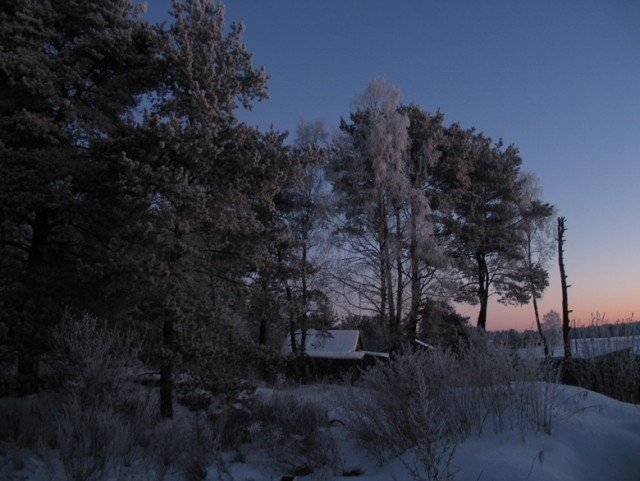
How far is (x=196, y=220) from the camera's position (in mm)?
10984

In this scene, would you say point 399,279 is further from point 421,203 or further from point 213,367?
point 213,367

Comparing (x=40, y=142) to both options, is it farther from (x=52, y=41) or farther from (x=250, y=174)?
(x=250, y=174)

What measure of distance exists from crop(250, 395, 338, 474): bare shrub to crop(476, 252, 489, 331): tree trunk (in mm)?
17539

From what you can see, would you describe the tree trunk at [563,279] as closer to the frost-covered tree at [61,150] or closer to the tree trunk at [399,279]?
the tree trunk at [399,279]

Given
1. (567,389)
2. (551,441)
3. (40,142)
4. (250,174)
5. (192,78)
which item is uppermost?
(192,78)

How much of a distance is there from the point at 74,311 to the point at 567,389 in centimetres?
963

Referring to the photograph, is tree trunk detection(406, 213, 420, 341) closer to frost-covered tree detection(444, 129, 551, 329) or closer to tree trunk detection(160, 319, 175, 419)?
frost-covered tree detection(444, 129, 551, 329)

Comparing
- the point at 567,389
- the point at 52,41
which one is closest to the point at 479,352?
the point at 567,389

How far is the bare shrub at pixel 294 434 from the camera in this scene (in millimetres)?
7867

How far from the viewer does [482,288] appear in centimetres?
2705

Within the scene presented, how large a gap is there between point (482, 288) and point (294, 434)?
792 inches

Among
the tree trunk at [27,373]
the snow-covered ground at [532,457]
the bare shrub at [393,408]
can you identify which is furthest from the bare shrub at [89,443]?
the bare shrub at [393,408]

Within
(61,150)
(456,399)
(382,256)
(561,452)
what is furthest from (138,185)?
(382,256)

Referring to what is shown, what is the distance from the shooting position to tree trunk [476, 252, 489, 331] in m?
26.6
